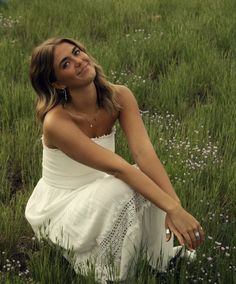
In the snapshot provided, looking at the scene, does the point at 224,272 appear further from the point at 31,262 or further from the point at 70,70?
the point at 70,70

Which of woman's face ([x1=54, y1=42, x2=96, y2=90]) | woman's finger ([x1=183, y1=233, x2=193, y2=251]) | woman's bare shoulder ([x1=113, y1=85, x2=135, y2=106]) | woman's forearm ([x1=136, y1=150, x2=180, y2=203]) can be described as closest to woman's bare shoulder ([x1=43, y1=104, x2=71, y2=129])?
woman's face ([x1=54, y1=42, x2=96, y2=90])

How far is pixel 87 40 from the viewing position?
5.48 meters

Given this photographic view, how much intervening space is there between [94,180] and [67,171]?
5.3 inches

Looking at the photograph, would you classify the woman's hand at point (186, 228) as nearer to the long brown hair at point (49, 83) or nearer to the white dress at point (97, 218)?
the white dress at point (97, 218)

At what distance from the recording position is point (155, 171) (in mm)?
2652

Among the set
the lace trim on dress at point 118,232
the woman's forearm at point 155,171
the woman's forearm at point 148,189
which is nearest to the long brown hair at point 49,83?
the woman's forearm at point 155,171

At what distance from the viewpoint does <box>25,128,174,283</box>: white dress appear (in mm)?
2457

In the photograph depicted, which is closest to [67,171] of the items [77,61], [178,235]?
[77,61]

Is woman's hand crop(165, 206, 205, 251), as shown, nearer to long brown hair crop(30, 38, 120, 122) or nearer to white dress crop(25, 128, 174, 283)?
white dress crop(25, 128, 174, 283)

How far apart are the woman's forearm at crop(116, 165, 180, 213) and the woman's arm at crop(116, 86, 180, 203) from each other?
0.14 m

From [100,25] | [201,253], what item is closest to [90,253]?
[201,253]

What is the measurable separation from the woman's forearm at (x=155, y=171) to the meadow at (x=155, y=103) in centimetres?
33

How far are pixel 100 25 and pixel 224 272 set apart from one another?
3917 millimetres

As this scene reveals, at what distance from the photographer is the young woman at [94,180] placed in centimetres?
246
